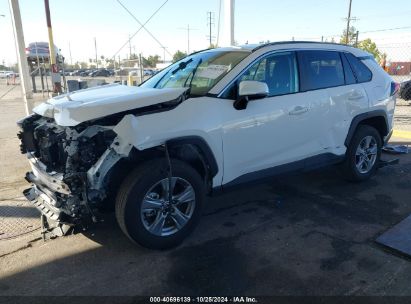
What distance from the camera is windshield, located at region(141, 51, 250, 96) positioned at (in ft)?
13.5

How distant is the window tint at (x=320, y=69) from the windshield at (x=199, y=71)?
0.81m

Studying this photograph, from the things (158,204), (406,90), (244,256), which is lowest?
(244,256)

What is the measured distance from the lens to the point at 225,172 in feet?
13.0

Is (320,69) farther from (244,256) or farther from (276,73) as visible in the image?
(244,256)

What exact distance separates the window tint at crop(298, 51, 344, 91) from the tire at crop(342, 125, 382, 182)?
0.85 m

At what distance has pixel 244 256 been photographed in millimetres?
3564

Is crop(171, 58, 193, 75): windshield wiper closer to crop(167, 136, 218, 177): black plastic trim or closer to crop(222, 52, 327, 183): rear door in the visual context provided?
crop(222, 52, 327, 183): rear door

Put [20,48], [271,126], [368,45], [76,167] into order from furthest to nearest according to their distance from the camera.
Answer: [368,45]
[20,48]
[271,126]
[76,167]

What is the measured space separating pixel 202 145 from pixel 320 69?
205 cm

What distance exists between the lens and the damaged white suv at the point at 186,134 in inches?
133

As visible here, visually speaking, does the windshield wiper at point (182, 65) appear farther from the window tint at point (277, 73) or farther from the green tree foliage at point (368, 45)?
the green tree foliage at point (368, 45)

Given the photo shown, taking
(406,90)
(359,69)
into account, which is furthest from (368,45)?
(359,69)

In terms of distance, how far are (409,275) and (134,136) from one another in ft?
8.38

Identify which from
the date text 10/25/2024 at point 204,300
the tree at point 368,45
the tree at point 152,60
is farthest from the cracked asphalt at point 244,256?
the tree at point 152,60
